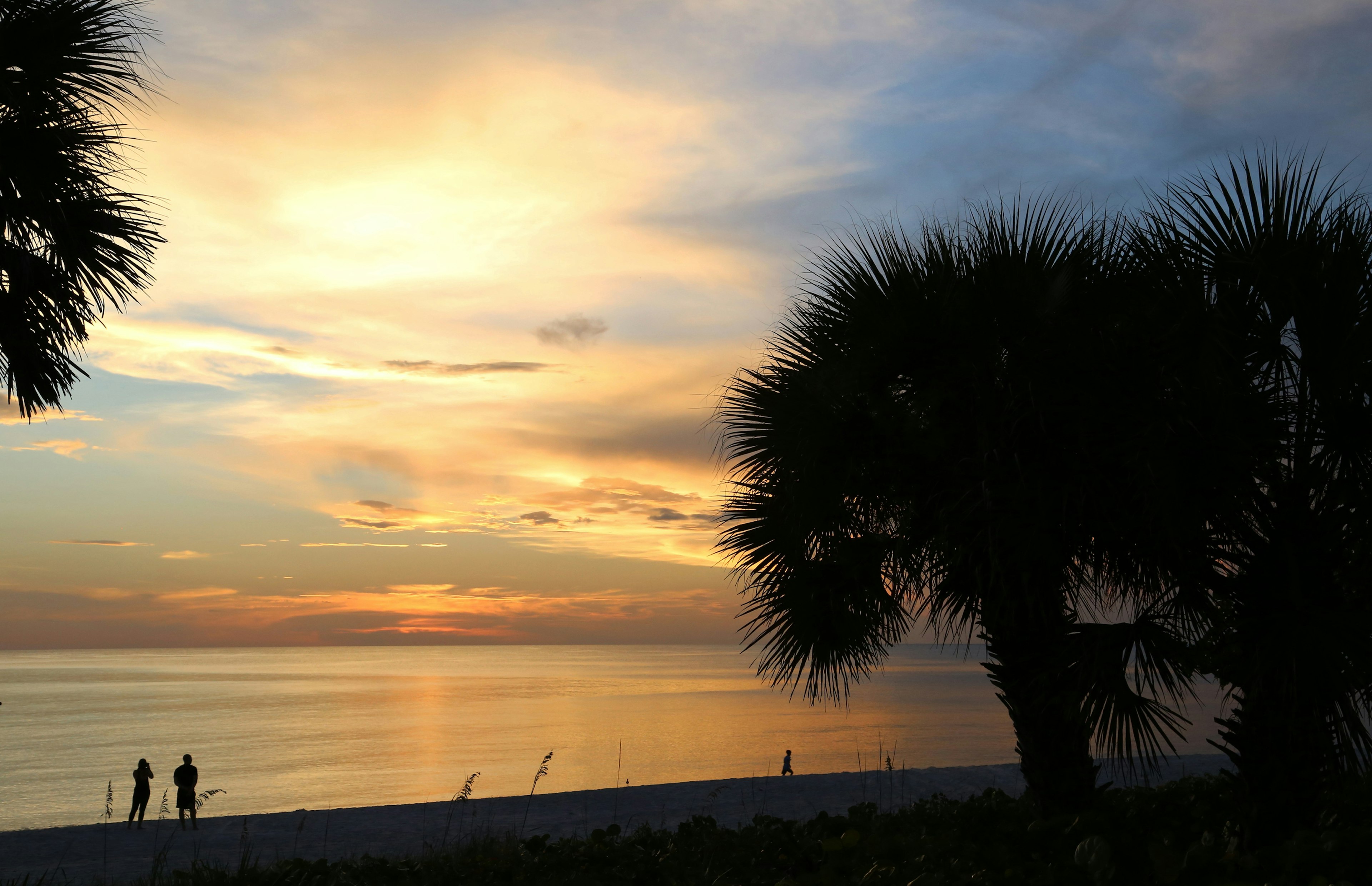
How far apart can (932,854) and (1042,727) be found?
7.62 ft

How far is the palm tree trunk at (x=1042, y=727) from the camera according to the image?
26.3 feet

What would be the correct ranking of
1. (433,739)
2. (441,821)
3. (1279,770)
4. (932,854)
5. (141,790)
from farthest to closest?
(433,739), (141,790), (441,821), (1279,770), (932,854)

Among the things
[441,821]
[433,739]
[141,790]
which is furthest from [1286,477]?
[433,739]

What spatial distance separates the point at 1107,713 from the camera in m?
6.57

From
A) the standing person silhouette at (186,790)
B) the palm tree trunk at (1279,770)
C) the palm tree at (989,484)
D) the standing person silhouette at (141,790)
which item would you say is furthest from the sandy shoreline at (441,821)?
the palm tree trunk at (1279,770)

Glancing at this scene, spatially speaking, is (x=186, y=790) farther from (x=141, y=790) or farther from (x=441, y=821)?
(x=441, y=821)

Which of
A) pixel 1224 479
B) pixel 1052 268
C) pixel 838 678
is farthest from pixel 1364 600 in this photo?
pixel 838 678

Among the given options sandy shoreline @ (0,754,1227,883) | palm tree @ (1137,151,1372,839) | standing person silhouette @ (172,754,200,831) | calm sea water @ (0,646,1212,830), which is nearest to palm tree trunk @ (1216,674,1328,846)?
palm tree @ (1137,151,1372,839)

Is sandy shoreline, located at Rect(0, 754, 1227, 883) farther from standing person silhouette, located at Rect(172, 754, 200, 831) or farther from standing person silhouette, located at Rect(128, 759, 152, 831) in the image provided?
standing person silhouette, located at Rect(128, 759, 152, 831)

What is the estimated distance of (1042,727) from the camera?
8.18m

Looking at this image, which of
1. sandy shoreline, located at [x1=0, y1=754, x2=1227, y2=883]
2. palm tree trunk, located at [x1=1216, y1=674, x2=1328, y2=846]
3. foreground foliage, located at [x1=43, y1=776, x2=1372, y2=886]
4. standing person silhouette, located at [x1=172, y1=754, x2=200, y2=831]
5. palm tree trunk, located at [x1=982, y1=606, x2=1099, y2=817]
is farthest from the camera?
standing person silhouette, located at [x1=172, y1=754, x2=200, y2=831]

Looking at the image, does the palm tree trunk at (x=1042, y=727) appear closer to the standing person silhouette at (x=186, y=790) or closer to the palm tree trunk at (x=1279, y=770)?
the palm tree trunk at (x=1279, y=770)

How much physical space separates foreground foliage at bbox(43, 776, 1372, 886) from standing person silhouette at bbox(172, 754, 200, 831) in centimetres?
551

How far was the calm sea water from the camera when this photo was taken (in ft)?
119
